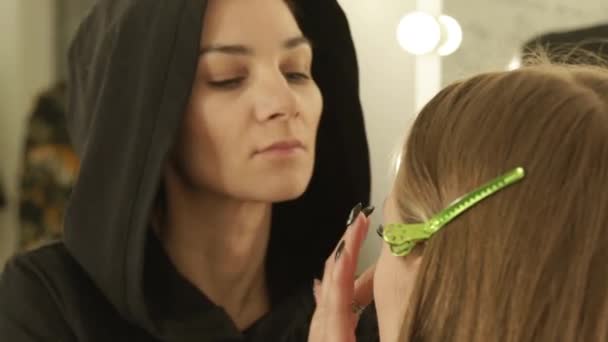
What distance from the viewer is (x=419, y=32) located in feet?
3.56

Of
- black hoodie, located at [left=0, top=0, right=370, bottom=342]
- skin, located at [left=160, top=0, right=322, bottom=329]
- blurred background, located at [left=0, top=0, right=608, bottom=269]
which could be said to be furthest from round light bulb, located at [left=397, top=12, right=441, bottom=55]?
black hoodie, located at [left=0, top=0, right=370, bottom=342]

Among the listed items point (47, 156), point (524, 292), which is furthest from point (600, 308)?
point (47, 156)

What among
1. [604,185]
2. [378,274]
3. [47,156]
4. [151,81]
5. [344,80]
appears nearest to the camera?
[604,185]

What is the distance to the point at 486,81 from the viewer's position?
0.51 m

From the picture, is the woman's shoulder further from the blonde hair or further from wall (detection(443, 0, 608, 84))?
wall (detection(443, 0, 608, 84))

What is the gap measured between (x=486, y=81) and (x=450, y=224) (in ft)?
0.30

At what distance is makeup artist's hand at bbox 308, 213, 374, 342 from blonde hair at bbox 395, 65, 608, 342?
0.49ft

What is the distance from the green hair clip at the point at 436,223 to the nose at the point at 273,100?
9.9 inches

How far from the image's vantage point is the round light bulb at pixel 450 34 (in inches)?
43.1

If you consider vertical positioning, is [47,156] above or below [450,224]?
below

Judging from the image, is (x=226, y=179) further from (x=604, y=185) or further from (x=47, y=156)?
(x=47, y=156)

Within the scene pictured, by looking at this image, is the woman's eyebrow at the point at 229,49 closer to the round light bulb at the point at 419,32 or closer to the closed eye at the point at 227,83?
the closed eye at the point at 227,83

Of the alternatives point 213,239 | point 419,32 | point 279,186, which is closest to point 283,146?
point 279,186

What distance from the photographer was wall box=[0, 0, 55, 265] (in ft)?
6.41
